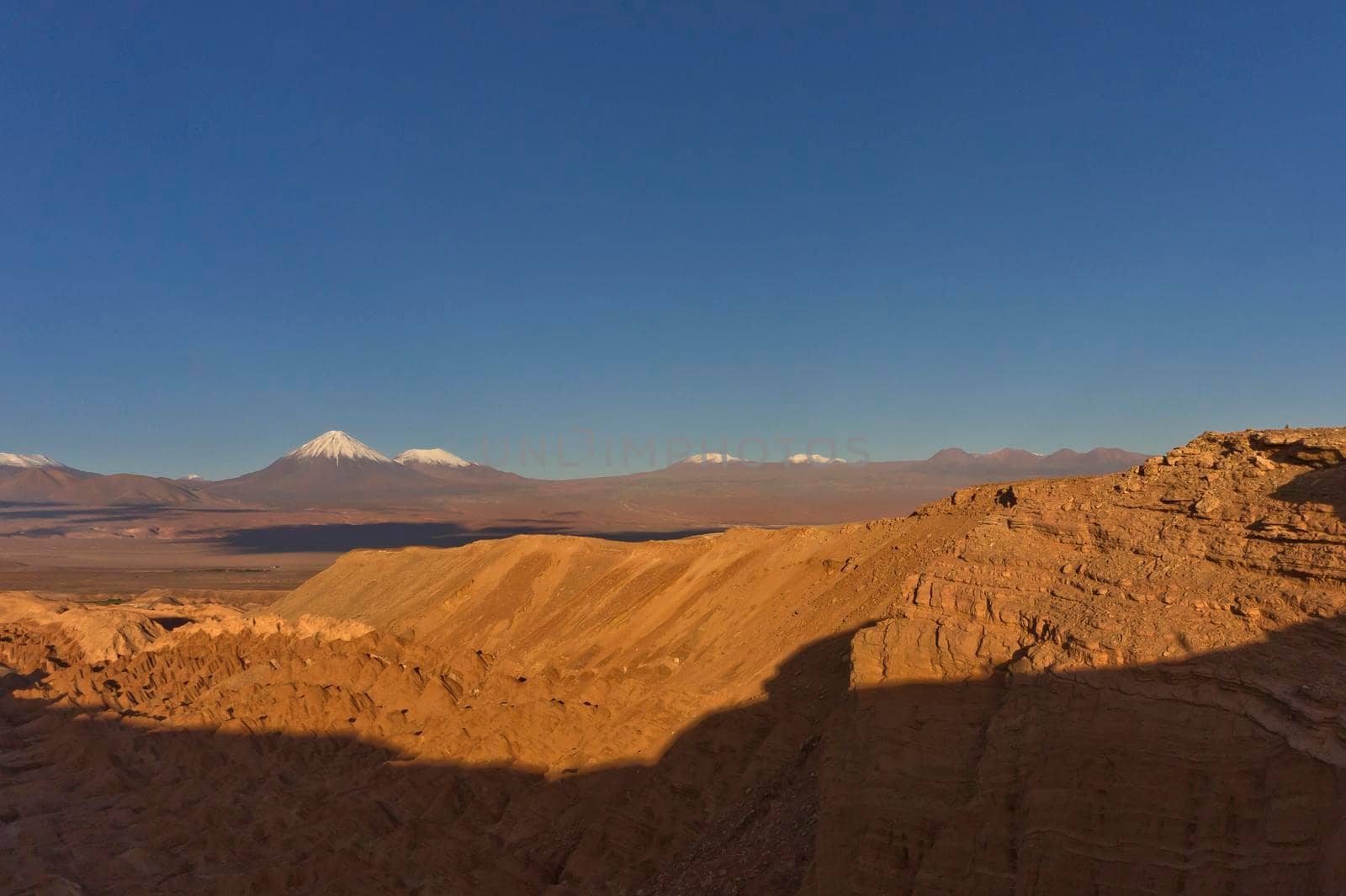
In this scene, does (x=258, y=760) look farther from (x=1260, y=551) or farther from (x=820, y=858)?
(x=1260, y=551)

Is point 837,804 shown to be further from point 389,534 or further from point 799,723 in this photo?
point 389,534

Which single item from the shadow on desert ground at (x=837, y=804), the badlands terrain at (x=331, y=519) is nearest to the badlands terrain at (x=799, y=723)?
the shadow on desert ground at (x=837, y=804)

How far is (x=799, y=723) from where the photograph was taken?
38.1 feet

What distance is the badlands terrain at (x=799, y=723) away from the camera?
666 cm

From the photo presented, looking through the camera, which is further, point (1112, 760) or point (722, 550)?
point (722, 550)

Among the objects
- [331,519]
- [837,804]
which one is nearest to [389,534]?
[331,519]

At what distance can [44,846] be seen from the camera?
48.4ft

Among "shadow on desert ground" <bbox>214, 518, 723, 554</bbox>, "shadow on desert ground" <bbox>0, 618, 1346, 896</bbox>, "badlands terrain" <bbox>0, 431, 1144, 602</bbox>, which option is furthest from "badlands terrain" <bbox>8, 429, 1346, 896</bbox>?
"shadow on desert ground" <bbox>214, 518, 723, 554</bbox>

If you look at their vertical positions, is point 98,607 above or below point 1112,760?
below

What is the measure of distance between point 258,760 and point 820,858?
52.2 ft

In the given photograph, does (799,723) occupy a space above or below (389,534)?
above

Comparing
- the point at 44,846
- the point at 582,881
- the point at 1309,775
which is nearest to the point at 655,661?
the point at 582,881

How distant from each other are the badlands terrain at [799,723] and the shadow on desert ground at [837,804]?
3cm

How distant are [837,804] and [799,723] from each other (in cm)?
362
